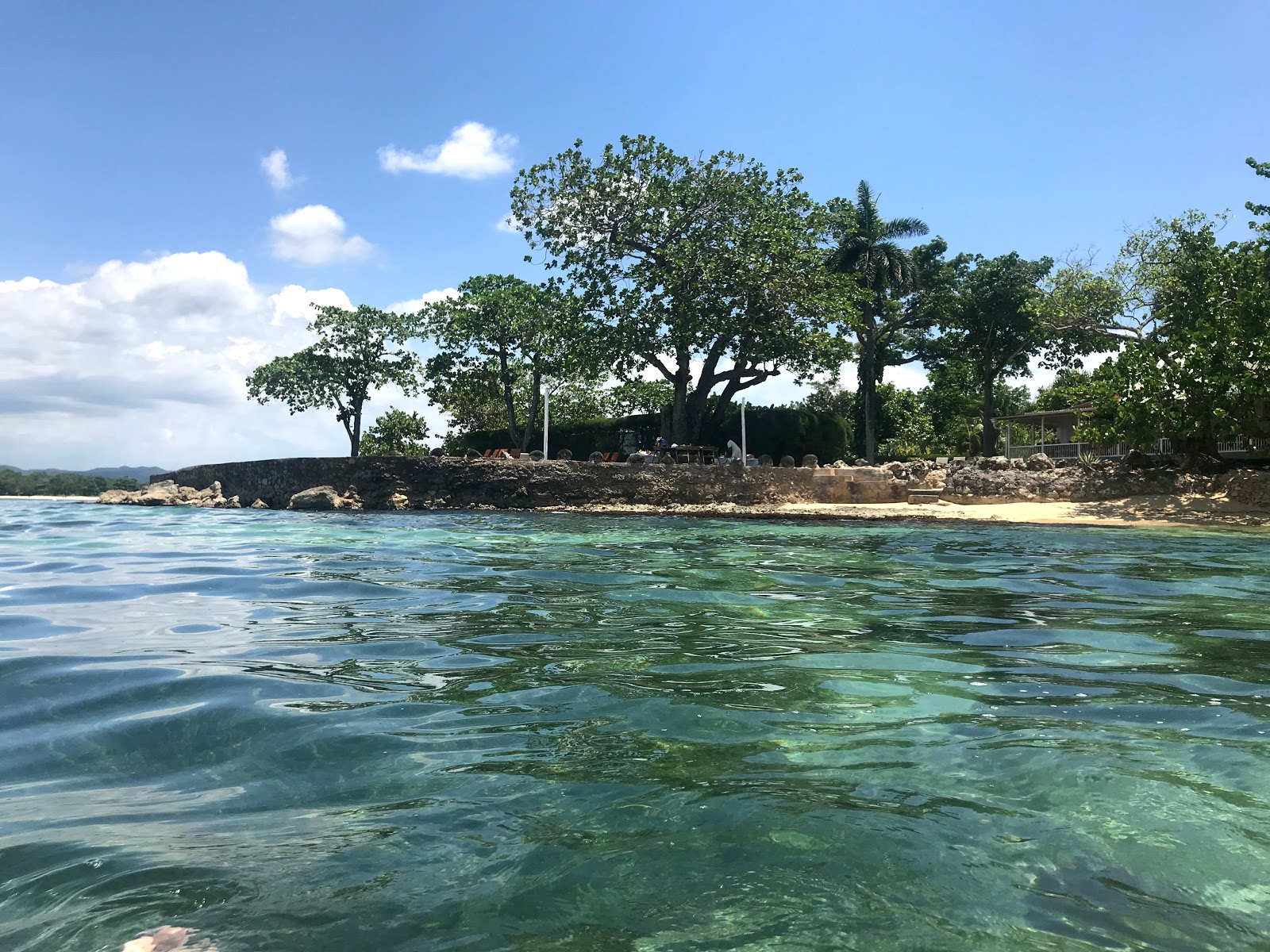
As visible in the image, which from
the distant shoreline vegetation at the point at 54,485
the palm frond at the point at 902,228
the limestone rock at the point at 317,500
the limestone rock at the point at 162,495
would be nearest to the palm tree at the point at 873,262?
the palm frond at the point at 902,228

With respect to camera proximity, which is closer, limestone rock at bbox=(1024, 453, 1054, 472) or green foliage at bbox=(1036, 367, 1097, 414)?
limestone rock at bbox=(1024, 453, 1054, 472)

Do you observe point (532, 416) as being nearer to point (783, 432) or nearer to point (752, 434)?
point (752, 434)

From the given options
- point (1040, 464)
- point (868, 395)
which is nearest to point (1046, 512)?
point (1040, 464)

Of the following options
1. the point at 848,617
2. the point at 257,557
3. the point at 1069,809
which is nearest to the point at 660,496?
the point at 257,557

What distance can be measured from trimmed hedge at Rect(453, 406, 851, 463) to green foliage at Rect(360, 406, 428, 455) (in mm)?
12835

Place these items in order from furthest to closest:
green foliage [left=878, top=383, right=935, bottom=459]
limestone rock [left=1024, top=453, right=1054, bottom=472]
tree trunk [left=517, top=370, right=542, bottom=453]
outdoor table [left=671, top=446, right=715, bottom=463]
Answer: green foliage [left=878, top=383, right=935, bottom=459], tree trunk [left=517, top=370, right=542, bottom=453], outdoor table [left=671, top=446, right=715, bottom=463], limestone rock [left=1024, top=453, right=1054, bottom=472]

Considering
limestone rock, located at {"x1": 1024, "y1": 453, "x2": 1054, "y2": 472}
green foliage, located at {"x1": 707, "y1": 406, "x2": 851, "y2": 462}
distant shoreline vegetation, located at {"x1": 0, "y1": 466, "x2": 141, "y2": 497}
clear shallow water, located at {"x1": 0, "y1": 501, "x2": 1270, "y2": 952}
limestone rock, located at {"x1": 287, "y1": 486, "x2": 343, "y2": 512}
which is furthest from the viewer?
distant shoreline vegetation, located at {"x1": 0, "y1": 466, "x2": 141, "y2": 497}

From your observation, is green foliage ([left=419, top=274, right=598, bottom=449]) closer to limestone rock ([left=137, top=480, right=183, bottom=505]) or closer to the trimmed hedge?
the trimmed hedge

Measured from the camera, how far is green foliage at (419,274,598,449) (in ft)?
105

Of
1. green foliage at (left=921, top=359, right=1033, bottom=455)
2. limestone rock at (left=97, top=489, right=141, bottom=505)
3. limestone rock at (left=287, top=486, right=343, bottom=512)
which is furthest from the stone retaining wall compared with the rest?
green foliage at (left=921, top=359, right=1033, bottom=455)

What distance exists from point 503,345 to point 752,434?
11652 millimetres

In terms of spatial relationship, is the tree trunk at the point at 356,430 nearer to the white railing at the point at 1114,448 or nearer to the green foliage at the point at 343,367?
the green foliage at the point at 343,367

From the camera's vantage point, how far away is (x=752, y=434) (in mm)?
30188

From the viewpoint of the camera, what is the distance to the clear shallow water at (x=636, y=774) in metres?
1.93
